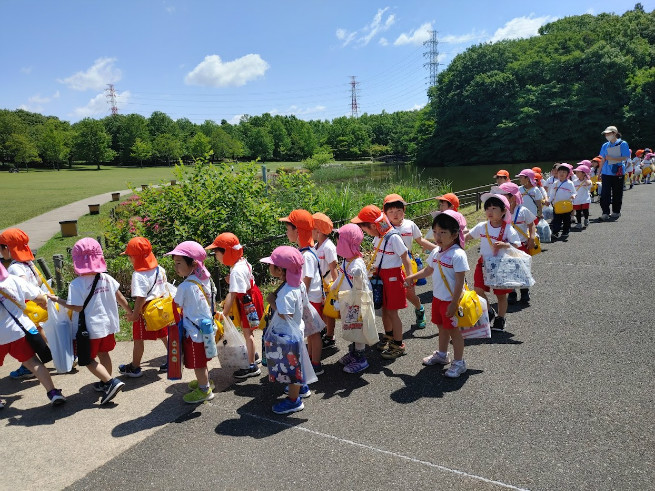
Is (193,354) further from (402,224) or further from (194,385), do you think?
(402,224)

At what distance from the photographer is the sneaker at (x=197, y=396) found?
4.11m

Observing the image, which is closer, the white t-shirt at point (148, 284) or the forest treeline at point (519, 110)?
the white t-shirt at point (148, 284)

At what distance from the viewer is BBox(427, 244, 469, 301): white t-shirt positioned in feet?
13.7

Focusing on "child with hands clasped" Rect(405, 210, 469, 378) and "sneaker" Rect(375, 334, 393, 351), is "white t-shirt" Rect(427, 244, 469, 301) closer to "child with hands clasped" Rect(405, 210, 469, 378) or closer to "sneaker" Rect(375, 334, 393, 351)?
"child with hands clasped" Rect(405, 210, 469, 378)

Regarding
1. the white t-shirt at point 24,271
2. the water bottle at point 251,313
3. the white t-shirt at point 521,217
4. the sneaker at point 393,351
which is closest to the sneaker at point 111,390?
the water bottle at point 251,313

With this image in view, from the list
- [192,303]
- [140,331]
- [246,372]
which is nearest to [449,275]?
[246,372]

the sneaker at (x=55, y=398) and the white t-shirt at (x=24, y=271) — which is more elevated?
the white t-shirt at (x=24, y=271)

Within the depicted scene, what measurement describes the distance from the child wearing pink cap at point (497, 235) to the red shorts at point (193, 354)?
3155mm

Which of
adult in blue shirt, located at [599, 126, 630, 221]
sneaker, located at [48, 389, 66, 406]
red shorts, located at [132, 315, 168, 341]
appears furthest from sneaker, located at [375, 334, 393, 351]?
adult in blue shirt, located at [599, 126, 630, 221]

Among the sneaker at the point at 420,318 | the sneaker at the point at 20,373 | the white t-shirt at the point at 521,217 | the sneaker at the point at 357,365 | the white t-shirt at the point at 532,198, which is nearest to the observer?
the sneaker at the point at 357,365

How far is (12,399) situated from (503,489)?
14.5 ft

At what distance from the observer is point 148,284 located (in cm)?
456

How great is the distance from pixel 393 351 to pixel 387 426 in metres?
1.32

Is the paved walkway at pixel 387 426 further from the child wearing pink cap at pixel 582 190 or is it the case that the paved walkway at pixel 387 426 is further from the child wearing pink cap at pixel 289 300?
the child wearing pink cap at pixel 582 190
